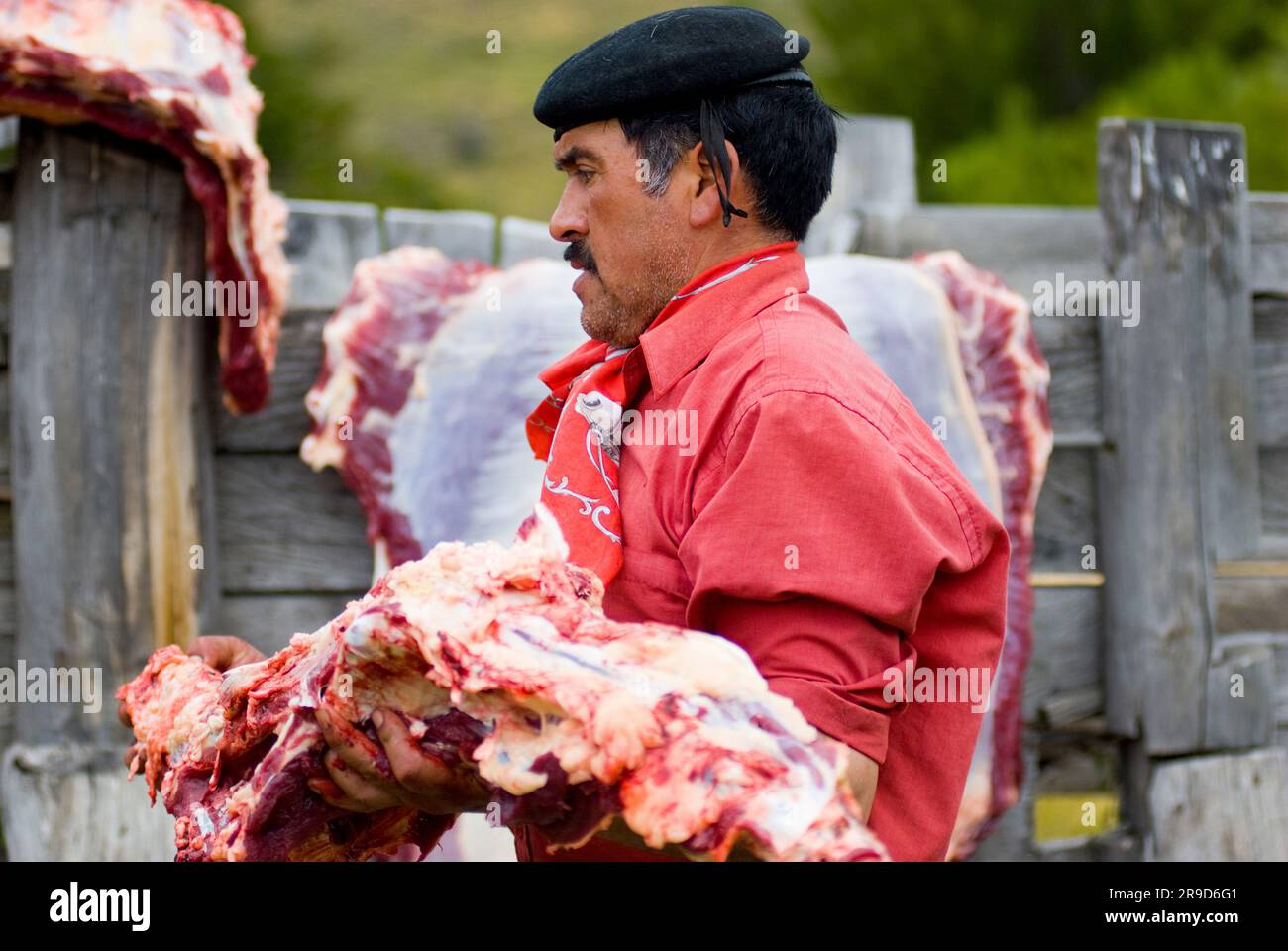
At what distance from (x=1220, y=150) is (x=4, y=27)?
8.18 feet

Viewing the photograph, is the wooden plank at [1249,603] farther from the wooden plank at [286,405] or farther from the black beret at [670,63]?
the wooden plank at [286,405]

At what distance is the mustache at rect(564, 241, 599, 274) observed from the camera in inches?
68.2

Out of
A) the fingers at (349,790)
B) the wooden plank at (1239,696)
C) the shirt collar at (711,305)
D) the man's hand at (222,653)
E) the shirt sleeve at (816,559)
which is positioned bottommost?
the wooden plank at (1239,696)

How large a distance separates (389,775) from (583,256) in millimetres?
707

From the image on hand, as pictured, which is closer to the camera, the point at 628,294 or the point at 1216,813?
the point at 628,294

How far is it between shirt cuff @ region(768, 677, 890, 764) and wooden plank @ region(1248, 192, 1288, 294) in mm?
2118

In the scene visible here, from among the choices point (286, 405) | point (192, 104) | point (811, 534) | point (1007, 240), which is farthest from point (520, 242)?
point (811, 534)

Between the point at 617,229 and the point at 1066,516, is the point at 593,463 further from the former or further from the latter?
the point at 1066,516

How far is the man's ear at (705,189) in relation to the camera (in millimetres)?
1659

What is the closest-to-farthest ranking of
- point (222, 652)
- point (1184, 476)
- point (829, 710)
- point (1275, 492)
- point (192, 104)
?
point (829, 710) < point (222, 652) < point (192, 104) < point (1184, 476) < point (1275, 492)

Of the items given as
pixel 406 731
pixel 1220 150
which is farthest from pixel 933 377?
pixel 406 731

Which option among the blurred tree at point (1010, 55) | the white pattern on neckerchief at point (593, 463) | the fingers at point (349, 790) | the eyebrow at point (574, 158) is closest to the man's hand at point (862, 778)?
the white pattern on neckerchief at point (593, 463)

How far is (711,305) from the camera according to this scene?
1656mm
